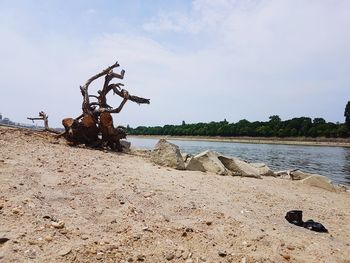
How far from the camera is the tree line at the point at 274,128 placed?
88062mm

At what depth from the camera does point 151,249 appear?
4258 mm

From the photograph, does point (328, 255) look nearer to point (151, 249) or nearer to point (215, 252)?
point (215, 252)

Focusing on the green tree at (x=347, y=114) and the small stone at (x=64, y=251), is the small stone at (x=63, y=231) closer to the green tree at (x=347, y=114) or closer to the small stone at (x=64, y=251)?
the small stone at (x=64, y=251)

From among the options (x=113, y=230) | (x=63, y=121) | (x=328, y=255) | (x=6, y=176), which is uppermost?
(x=63, y=121)

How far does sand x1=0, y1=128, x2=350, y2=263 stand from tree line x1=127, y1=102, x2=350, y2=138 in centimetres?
8720

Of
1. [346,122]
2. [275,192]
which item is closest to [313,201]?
[275,192]

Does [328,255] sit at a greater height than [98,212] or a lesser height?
lesser

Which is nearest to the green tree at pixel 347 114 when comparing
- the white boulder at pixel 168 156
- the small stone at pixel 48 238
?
the white boulder at pixel 168 156

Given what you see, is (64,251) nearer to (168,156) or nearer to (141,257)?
(141,257)

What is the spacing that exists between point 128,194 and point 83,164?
7.10 feet

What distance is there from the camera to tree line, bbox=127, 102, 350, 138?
88.1 meters

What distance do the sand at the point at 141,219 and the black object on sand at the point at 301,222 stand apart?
11cm

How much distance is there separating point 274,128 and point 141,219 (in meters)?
101

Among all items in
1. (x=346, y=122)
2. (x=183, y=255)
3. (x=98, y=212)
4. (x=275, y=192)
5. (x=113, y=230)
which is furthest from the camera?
(x=346, y=122)
